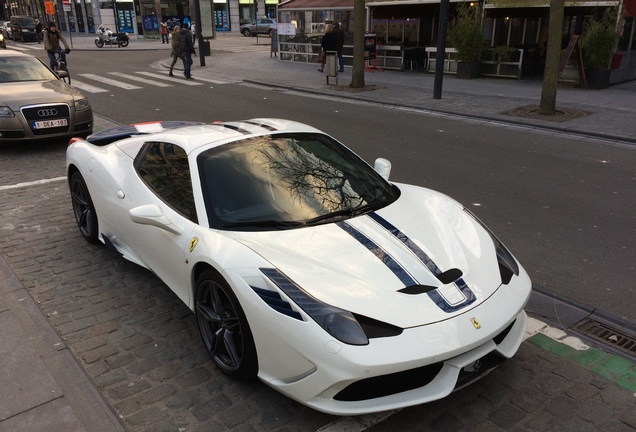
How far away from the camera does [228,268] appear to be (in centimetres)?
303

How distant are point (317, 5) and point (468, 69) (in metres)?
8.07

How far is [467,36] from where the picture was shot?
17781 mm

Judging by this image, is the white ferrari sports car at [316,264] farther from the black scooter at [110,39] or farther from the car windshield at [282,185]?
the black scooter at [110,39]

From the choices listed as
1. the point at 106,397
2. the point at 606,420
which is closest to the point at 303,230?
the point at 106,397

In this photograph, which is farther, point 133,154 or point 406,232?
point 133,154

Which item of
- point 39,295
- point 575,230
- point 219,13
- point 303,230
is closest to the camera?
point 303,230

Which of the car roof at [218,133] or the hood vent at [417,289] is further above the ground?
the car roof at [218,133]

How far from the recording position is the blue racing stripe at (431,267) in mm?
2771

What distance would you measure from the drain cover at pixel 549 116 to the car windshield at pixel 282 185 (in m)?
9.05

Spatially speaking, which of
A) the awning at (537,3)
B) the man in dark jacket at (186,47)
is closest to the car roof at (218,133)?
the awning at (537,3)

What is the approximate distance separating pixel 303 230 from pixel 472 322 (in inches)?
45.4

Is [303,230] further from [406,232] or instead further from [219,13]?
[219,13]

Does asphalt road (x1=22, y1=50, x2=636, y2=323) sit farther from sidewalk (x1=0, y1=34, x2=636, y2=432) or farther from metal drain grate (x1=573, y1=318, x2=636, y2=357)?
sidewalk (x1=0, y1=34, x2=636, y2=432)

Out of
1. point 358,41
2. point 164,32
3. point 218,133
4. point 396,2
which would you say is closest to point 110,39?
point 164,32
